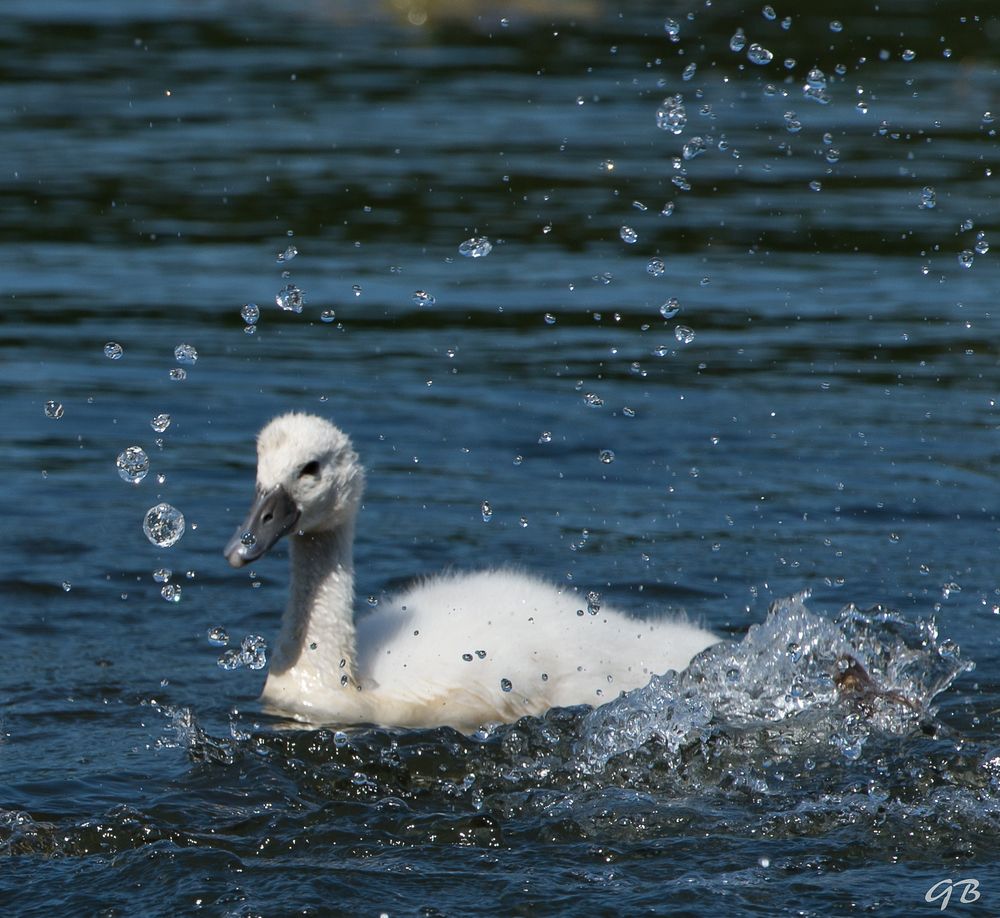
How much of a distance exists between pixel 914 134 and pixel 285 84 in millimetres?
6722

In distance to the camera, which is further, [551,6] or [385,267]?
[551,6]

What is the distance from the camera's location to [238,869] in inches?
228

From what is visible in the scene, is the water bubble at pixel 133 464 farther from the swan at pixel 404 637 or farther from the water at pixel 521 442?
the swan at pixel 404 637

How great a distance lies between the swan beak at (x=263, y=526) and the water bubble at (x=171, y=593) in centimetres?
150

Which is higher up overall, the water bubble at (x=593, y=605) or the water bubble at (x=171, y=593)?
the water bubble at (x=593, y=605)

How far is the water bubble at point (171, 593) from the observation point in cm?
894

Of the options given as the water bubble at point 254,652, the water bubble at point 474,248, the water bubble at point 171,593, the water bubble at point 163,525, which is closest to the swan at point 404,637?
the water bubble at point 254,652

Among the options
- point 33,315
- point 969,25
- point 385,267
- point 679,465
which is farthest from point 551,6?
point 679,465

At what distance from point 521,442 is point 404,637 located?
344cm

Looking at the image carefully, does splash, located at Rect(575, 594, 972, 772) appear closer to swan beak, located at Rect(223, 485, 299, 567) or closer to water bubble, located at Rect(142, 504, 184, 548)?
swan beak, located at Rect(223, 485, 299, 567)

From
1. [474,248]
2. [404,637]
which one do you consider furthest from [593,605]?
[474,248]

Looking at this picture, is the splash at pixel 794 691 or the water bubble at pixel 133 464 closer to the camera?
the splash at pixel 794 691

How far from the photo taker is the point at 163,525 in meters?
9.25

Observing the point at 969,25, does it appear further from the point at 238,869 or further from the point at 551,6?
the point at 238,869
